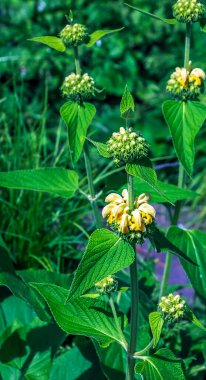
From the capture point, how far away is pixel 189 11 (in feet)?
6.00

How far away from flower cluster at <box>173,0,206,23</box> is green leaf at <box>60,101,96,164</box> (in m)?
0.35

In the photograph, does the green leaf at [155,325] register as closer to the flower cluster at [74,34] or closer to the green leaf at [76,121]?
the green leaf at [76,121]

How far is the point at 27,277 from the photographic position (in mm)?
2035

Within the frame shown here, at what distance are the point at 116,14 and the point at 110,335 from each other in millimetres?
3572

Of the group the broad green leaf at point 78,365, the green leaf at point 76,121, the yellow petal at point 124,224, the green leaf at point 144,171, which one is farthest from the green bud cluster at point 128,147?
the broad green leaf at point 78,365

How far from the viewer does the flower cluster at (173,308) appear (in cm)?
158

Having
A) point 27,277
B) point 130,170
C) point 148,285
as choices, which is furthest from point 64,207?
point 130,170

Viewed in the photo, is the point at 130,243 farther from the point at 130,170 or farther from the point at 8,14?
the point at 8,14

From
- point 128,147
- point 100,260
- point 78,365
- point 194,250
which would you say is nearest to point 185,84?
point 194,250

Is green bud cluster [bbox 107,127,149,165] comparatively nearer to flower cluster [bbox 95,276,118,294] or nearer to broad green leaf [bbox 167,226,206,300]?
flower cluster [bbox 95,276,118,294]

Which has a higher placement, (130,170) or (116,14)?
(116,14)

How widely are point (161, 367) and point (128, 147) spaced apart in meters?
0.53

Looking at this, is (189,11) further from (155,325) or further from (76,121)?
(155,325)

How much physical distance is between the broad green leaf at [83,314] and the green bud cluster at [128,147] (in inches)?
16.9
